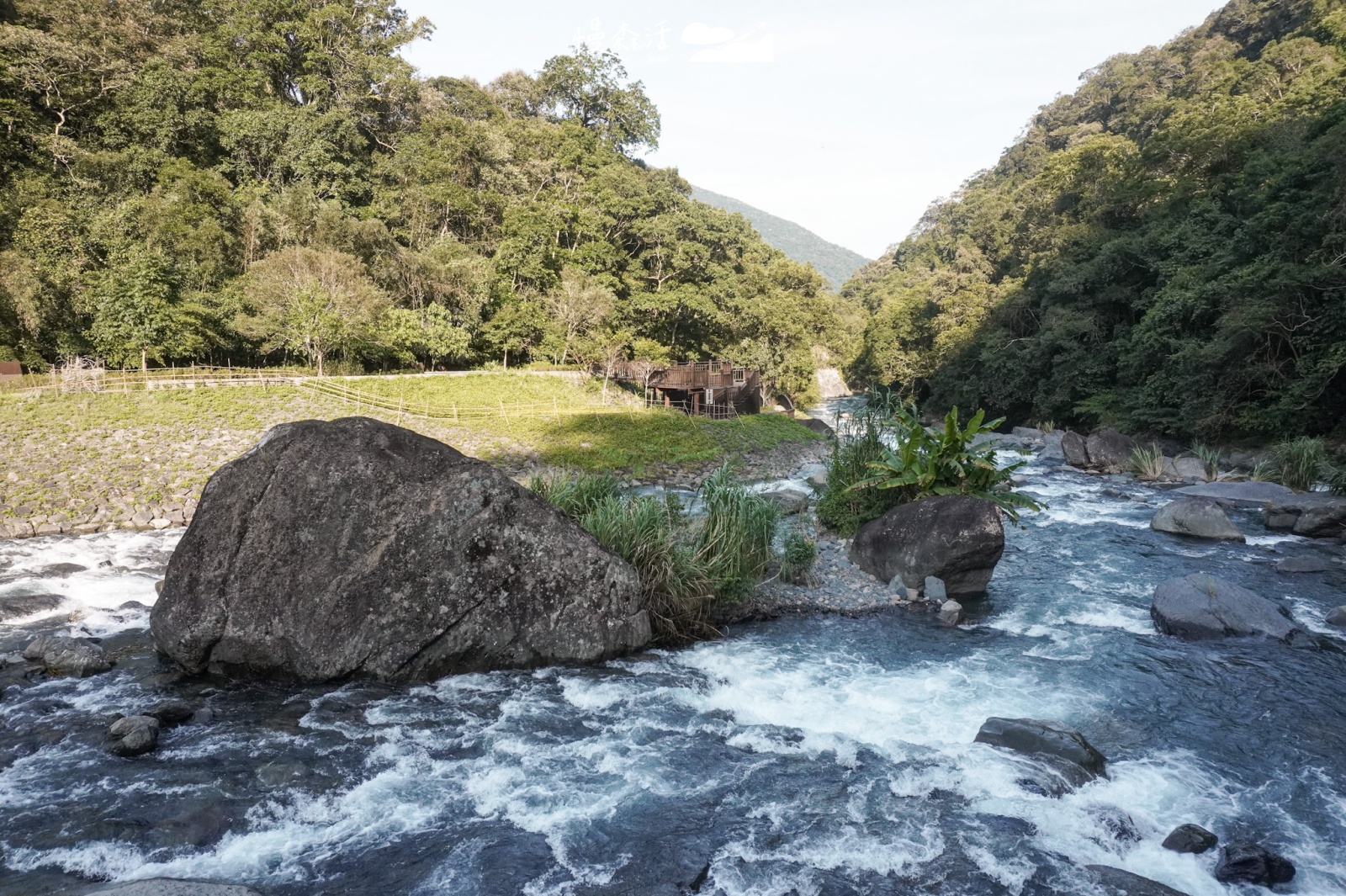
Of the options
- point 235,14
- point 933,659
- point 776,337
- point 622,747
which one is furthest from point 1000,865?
point 235,14

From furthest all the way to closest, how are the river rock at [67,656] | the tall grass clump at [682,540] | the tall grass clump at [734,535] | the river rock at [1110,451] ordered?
the river rock at [1110,451] → the tall grass clump at [734,535] → the tall grass clump at [682,540] → the river rock at [67,656]

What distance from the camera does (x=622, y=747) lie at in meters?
7.89

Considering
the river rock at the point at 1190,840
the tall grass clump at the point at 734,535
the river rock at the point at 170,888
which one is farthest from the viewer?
the tall grass clump at the point at 734,535

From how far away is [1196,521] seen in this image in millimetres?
17578

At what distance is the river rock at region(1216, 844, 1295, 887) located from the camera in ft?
18.9

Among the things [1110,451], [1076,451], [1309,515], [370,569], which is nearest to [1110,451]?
[1110,451]

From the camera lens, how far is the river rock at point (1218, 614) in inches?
439

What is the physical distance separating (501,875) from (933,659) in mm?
7124

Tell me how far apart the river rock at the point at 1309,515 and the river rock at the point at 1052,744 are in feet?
47.5

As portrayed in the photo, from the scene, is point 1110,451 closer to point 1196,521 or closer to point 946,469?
point 1196,521

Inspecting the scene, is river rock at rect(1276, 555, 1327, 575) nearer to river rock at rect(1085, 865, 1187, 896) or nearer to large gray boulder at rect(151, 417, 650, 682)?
river rock at rect(1085, 865, 1187, 896)

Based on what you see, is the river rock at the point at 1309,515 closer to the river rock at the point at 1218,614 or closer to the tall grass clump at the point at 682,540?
the river rock at the point at 1218,614

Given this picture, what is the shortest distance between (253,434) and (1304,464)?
36.8 metres

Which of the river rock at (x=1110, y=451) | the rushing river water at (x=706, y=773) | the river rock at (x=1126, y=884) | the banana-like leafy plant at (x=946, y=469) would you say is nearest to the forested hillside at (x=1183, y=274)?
the river rock at (x=1110, y=451)
